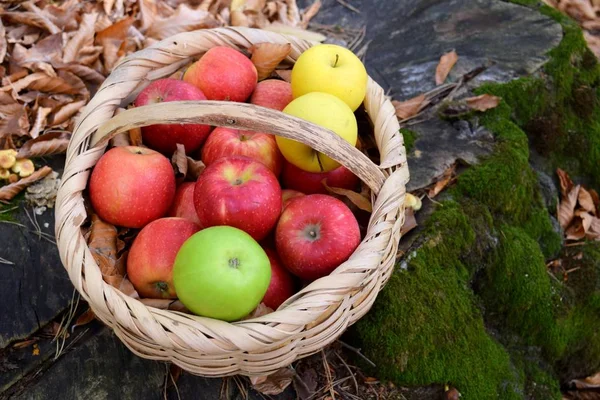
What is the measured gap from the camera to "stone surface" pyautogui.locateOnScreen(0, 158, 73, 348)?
1517mm

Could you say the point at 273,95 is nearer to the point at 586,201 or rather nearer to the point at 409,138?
the point at 409,138

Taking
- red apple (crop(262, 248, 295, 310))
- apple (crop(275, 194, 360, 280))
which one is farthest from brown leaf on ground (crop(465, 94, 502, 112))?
red apple (crop(262, 248, 295, 310))

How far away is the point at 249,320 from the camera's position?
3.90 feet

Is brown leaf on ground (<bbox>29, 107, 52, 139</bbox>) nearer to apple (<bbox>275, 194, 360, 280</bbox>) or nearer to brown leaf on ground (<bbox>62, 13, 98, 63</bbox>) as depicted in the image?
brown leaf on ground (<bbox>62, 13, 98, 63</bbox>)

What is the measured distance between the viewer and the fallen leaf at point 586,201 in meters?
2.53

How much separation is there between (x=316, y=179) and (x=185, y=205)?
42 centimetres

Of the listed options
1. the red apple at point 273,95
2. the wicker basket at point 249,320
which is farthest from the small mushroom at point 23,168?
the red apple at point 273,95

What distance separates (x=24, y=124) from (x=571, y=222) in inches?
95.7

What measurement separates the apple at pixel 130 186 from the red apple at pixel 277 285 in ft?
1.24

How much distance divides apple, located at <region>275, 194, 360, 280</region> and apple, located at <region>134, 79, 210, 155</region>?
1.52ft

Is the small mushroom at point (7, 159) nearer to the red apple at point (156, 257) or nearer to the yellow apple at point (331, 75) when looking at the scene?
the red apple at point (156, 257)

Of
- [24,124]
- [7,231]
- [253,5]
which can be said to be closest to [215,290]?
[7,231]

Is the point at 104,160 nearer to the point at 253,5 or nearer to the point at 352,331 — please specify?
the point at 352,331

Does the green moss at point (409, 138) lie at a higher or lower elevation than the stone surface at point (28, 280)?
higher
